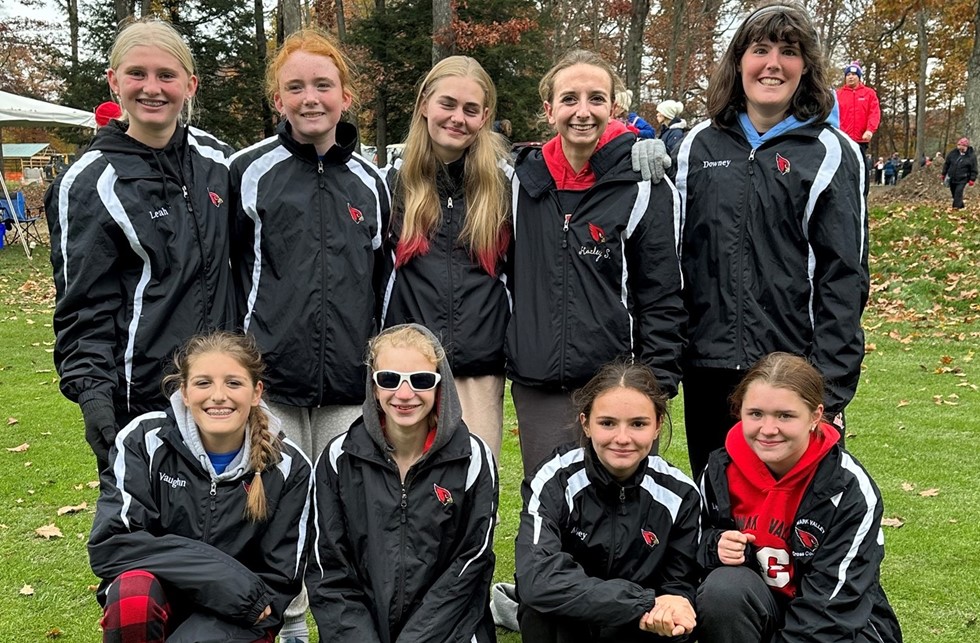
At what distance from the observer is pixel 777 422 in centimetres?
316

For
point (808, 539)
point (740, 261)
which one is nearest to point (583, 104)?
point (740, 261)

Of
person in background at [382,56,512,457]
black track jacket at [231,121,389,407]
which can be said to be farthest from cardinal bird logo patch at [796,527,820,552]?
black track jacket at [231,121,389,407]

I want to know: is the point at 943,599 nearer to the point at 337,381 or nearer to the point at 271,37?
the point at 337,381

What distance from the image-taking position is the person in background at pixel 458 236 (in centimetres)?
355

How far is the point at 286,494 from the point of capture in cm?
336

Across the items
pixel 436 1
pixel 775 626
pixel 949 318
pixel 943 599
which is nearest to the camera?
pixel 775 626

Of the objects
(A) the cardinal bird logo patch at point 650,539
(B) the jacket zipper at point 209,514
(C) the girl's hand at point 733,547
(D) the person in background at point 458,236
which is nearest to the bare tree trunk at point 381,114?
(D) the person in background at point 458,236

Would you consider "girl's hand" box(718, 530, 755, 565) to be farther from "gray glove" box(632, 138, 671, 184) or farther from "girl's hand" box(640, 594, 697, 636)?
"gray glove" box(632, 138, 671, 184)

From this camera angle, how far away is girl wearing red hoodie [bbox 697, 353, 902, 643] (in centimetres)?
304

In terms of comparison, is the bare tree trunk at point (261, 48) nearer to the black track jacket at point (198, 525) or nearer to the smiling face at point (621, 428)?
the black track jacket at point (198, 525)

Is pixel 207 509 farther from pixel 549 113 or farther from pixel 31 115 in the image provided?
pixel 31 115

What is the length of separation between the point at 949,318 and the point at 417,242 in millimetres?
9749

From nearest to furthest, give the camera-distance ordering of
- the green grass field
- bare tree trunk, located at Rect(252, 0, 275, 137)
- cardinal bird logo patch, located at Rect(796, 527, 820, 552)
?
cardinal bird logo patch, located at Rect(796, 527, 820, 552)
the green grass field
bare tree trunk, located at Rect(252, 0, 275, 137)

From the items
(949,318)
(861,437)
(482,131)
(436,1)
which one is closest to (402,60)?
(436,1)
